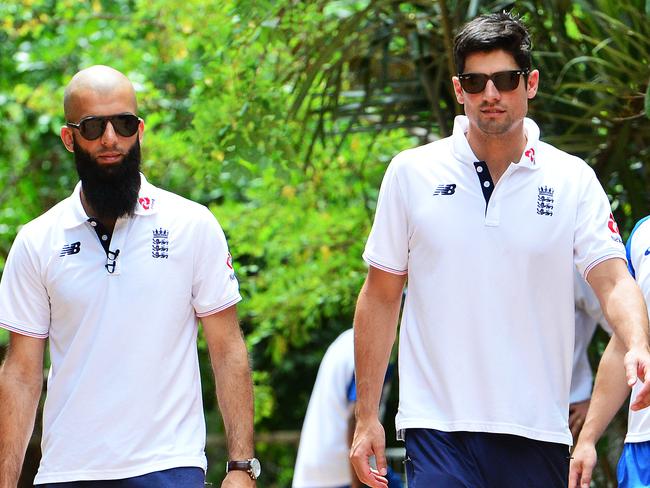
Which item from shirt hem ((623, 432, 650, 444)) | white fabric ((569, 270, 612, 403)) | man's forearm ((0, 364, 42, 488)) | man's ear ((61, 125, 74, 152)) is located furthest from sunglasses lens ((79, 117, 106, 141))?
white fabric ((569, 270, 612, 403))

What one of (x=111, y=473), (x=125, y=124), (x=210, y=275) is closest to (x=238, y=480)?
(x=111, y=473)

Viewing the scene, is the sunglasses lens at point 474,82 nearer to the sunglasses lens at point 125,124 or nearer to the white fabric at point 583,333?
the sunglasses lens at point 125,124

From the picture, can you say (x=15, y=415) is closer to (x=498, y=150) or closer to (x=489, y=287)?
(x=489, y=287)

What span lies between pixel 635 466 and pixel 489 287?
2.87 ft

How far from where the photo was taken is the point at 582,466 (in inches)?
186

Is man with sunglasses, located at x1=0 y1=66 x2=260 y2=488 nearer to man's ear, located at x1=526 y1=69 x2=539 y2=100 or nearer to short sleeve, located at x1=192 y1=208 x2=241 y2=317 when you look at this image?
short sleeve, located at x1=192 y1=208 x2=241 y2=317

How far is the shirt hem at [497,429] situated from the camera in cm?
467

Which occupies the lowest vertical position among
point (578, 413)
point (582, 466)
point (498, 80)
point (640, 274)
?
point (578, 413)

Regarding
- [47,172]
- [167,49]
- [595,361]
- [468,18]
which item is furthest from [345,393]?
[47,172]

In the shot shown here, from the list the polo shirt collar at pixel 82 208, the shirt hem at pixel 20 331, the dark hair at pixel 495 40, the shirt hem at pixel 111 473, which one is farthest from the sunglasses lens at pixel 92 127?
the dark hair at pixel 495 40

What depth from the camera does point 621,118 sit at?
6.81 metres

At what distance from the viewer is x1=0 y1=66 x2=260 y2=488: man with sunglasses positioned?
15.6 ft

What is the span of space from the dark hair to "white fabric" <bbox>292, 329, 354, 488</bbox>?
149 inches

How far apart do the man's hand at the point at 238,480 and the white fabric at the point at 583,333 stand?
2.18m
